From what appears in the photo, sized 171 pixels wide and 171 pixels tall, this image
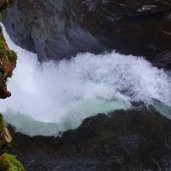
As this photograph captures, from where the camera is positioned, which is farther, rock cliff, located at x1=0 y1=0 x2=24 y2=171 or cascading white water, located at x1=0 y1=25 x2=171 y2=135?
cascading white water, located at x1=0 y1=25 x2=171 y2=135

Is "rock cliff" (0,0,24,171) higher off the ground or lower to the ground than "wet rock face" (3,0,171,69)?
higher

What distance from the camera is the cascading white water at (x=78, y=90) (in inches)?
546

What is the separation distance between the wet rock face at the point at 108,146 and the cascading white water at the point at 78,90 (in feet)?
1.56

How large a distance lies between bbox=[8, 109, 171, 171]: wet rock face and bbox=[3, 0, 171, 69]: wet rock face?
2.88 m

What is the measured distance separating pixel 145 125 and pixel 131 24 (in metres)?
3.83

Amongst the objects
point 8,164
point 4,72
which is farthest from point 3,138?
→ point 4,72

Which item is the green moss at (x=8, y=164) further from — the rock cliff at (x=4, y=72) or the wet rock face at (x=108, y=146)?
the wet rock face at (x=108, y=146)

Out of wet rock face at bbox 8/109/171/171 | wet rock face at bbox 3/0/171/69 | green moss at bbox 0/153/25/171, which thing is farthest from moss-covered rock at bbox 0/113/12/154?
wet rock face at bbox 3/0/171/69

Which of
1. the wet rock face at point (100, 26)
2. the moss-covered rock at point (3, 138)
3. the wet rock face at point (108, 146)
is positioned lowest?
the wet rock face at point (108, 146)

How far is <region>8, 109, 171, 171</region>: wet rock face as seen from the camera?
39.5 ft

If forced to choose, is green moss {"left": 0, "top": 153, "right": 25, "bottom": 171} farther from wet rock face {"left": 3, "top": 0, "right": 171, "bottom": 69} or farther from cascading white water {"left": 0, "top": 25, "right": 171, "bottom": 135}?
wet rock face {"left": 3, "top": 0, "right": 171, "bottom": 69}

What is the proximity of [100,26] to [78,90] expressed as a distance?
2368mm

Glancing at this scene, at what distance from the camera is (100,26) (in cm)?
1528

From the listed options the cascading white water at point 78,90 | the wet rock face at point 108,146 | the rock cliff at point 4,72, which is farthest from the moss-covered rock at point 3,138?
the cascading white water at point 78,90
